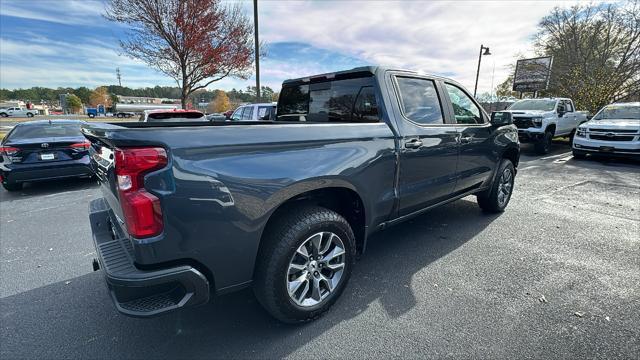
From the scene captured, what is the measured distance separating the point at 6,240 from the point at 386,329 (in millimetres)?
4706

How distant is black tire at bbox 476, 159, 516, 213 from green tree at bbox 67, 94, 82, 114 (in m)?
97.8

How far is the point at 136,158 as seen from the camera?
1.69 metres

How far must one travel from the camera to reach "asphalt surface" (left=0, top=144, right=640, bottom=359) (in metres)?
2.21

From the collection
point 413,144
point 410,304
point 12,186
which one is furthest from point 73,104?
point 410,304

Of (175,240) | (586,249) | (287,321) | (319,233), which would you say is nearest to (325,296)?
(287,321)

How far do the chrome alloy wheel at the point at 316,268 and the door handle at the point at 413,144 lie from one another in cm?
112

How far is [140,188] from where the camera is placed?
5.65 feet

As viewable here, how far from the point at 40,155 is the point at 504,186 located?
8.23 m

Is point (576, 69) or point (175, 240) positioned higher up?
point (576, 69)

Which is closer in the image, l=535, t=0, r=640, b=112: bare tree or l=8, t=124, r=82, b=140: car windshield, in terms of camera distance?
l=8, t=124, r=82, b=140: car windshield

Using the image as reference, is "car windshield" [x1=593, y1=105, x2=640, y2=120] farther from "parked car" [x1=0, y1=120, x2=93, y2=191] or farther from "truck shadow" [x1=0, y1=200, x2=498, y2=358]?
"parked car" [x1=0, y1=120, x2=93, y2=191]

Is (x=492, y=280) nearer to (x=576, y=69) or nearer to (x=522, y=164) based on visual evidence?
(x=522, y=164)

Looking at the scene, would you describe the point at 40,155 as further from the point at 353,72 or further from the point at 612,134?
the point at 612,134

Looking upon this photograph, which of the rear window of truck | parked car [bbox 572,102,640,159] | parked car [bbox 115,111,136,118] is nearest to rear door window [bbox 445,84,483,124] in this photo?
the rear window of truck
